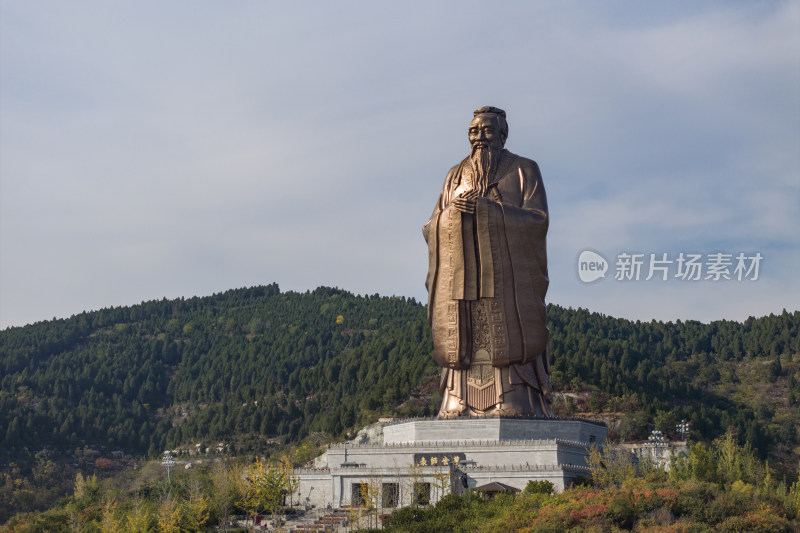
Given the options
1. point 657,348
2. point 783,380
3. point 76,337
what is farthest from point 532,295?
point 76,337

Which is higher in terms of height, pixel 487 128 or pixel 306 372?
pixel 487 128

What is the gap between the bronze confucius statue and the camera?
34.2 meters

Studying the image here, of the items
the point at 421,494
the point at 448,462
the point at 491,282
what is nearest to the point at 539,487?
the point at 421,494

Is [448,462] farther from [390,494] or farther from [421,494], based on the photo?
[421,494]

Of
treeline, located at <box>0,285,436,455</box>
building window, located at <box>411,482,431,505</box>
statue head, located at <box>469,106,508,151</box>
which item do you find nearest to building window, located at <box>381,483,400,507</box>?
building window, located at <box>411,482,431,505</box>

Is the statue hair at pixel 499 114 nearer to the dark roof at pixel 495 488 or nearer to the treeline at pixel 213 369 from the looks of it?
the dark roof at pixel 495 488

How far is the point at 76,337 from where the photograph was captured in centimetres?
11644

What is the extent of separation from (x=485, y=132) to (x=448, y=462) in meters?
11.1

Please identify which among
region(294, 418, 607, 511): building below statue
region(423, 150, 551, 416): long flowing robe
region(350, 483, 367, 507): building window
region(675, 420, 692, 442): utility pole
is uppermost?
region(423, 150, 551, 416): long flowing robe

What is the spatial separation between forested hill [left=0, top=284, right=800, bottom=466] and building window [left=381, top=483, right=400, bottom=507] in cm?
2010

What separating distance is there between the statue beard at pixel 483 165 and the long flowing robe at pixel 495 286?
14cm

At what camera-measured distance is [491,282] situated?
3431 cm

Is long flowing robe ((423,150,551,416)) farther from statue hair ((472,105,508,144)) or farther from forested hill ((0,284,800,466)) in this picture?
forested hill ((0,284,800,466))

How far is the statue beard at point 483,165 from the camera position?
115ft
